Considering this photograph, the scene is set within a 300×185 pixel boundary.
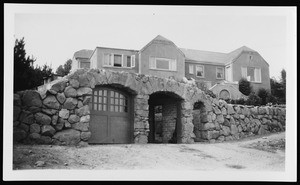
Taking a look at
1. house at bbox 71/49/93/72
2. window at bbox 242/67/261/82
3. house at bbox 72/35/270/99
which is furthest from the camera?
window at bbox 242/67/261/82

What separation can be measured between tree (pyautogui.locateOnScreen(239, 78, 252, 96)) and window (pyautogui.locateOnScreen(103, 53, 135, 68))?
272 inches

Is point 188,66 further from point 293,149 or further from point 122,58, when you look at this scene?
point 293,149

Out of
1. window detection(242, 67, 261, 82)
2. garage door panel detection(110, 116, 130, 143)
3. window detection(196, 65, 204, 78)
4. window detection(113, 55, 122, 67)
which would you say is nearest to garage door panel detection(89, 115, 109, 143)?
garage door panel detection(110, 116, 130, 143)

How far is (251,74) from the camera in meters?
23.8

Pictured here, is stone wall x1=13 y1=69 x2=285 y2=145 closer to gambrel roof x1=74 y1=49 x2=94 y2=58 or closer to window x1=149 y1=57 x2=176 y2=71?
window x1=149 y1=57 x2=176 y2=71

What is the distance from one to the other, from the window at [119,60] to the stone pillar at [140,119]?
10167 millimetres

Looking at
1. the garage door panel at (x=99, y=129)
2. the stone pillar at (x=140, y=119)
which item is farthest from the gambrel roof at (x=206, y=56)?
the garage door panel at (x=99, y=129)

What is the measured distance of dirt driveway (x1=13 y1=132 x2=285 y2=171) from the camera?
356 inches

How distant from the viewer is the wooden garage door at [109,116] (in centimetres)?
1145

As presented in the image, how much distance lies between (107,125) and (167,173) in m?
3.29

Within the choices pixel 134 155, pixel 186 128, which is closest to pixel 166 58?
pixel 186 128

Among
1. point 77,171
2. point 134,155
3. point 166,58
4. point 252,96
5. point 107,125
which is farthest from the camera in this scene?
point 166,58

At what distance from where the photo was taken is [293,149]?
944 cm

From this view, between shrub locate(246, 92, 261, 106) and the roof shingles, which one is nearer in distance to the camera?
shrub locate(246, 92, 261, 106)
